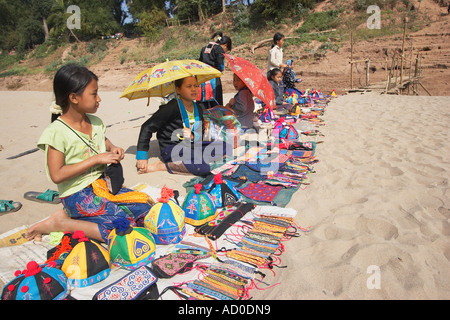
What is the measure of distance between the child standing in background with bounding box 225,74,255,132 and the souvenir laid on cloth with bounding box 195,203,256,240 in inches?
103

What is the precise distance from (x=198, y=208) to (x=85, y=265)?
98 cm

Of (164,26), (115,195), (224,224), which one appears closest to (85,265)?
(115,195)

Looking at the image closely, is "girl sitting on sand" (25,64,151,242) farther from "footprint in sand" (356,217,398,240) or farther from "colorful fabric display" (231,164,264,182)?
"footprint in sand" (356,217,398,240)

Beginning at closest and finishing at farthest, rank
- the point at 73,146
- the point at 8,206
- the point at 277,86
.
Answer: the point at 73,146 < the point at 8,206 < the point at 277,86

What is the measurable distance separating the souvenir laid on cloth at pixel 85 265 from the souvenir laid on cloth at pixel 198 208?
81cm

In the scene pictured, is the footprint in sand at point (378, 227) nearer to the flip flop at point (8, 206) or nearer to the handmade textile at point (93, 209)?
the handmade textile at point (93, 209)

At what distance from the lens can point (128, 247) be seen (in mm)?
2006

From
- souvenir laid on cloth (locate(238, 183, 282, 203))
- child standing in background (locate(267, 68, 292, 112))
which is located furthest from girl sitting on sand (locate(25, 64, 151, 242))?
child standing in background (locate(267, 68, 292, 112))

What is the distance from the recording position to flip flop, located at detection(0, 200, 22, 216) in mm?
2953

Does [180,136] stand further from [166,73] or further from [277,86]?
[277,86]

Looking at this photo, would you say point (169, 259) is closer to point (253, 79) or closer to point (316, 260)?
point (316, 260)

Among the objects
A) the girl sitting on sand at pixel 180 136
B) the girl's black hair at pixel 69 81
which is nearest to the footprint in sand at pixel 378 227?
the girl sitting on sand at pixel 180 136

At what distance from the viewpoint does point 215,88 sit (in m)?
4.98

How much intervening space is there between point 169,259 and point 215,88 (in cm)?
353
